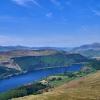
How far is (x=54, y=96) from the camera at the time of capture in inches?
7190

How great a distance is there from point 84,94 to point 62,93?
13.0m

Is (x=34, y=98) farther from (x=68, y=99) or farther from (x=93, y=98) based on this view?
(x=93, y=98)

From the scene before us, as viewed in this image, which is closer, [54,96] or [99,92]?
[54,96]

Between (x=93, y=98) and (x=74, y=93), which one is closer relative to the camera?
(x=93, y=98)

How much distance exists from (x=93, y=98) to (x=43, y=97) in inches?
1054

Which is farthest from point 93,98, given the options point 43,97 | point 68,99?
point 43,97

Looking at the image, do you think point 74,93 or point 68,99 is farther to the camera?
point 74,93

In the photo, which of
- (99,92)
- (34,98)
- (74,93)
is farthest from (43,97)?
(99,92)

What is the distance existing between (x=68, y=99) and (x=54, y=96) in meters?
10.1

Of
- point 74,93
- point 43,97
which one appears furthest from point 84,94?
point 43,97

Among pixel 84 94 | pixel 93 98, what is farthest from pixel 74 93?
pixel 93 98

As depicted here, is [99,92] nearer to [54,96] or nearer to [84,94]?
[84,94]

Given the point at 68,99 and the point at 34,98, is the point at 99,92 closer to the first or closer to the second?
the point at 68,99

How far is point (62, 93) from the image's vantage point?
7584 inches
